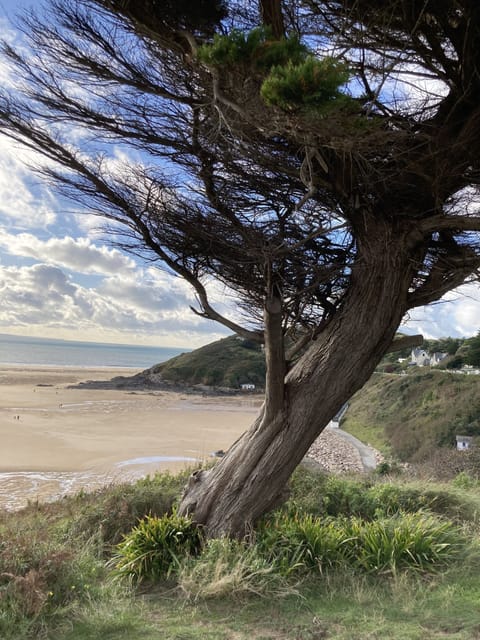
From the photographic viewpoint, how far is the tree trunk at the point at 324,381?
458cm

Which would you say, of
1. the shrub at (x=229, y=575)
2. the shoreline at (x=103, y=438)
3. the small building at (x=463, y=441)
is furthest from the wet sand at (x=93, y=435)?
the small building at (x=463, y=441)

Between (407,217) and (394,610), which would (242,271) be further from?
(394,610)

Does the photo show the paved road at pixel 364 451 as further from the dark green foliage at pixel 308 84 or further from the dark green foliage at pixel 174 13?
the dark green foliage at pixel 308 84

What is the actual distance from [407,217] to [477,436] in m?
16.0

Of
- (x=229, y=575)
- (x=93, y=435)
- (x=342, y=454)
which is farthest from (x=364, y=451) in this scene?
(x=229, y=575)

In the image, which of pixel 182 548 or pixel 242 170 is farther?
pixel 242 170

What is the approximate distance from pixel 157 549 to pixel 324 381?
2213 mm

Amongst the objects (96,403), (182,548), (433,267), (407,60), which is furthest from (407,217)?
(96,403)

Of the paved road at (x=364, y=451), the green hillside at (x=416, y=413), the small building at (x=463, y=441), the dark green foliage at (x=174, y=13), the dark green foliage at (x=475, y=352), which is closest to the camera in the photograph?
the dark green foliage at (x=174, y=13)

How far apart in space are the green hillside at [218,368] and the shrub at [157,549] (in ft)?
137

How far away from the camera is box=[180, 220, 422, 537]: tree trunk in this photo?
4.58 m

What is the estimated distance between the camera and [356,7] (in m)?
3.83

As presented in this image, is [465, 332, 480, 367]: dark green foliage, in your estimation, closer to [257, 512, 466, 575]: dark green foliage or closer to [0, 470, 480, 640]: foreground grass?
[0, 470, 480, 640]: foreground grass

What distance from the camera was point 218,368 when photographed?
165 ft
